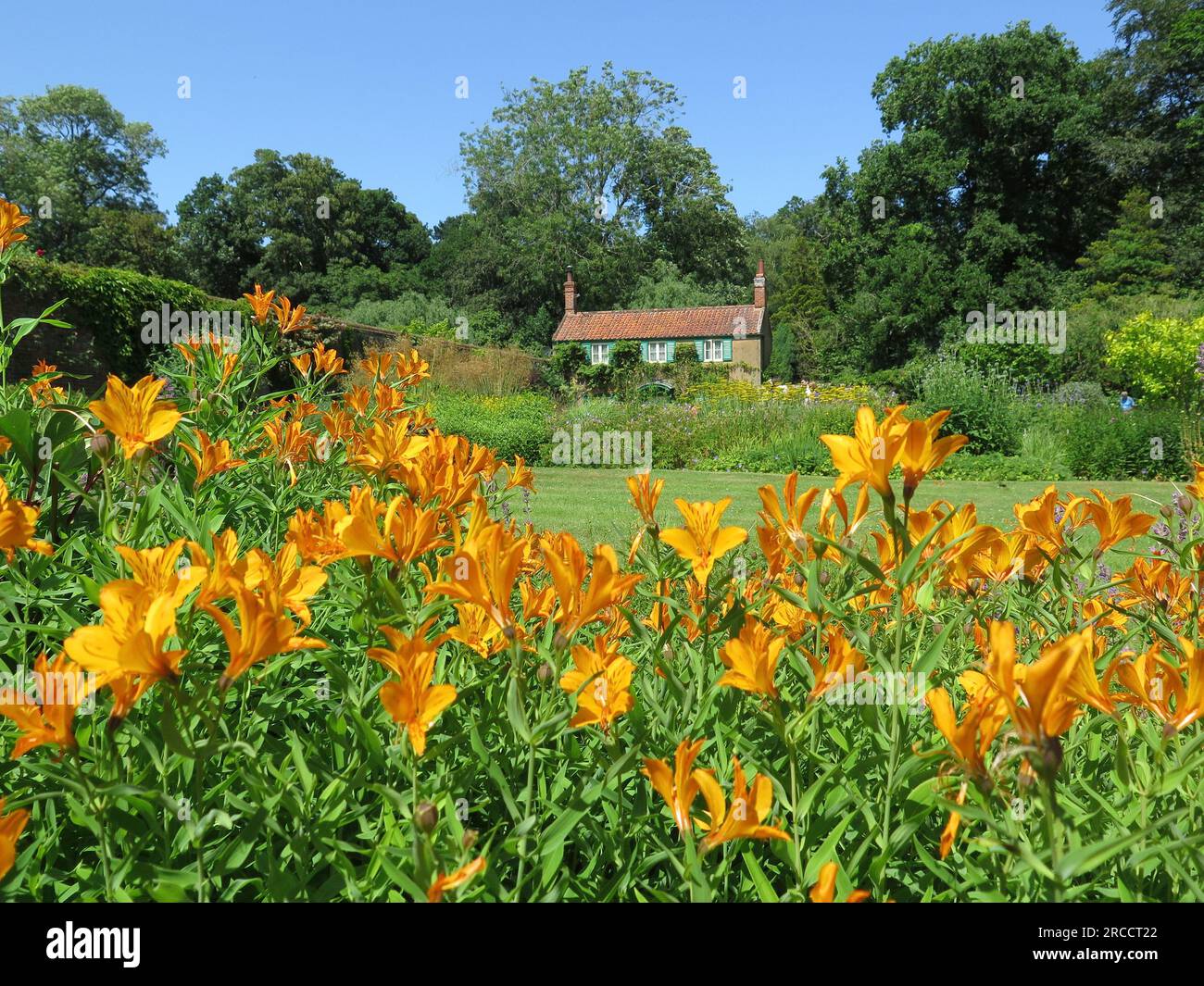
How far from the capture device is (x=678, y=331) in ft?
120

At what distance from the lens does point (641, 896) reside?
2.75ft

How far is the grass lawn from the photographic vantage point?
7.14m

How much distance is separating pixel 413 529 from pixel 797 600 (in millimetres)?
449

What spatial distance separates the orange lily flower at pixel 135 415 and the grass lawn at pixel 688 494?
4262 millimetres

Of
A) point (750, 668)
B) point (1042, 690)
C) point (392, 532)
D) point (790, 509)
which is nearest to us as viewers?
point (1042, 690)

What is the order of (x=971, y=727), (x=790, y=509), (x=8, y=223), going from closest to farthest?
(x=971, y=727) < (x=790, y=509) < (x=8, y=223)

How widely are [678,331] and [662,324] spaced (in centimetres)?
79

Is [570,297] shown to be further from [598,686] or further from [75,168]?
[598,686]

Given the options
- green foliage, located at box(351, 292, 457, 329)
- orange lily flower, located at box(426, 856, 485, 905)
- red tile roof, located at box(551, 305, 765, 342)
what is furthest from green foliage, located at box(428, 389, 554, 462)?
red tile roof, located at box(551, 305, 765, 342)

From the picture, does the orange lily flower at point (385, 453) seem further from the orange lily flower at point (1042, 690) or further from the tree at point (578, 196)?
the tree at point (578, 196)

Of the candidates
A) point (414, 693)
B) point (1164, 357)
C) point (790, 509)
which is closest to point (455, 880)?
point (414, 693)

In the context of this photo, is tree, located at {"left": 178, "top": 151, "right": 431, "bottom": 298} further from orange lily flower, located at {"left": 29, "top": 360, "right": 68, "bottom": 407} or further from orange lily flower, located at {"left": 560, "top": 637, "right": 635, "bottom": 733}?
orange lily flower, located at {"left": 560, "top": 637, "right": 635, "bottom": 733}

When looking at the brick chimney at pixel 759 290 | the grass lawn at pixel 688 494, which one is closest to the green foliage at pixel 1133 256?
the brick chimney at pixel 759 290
